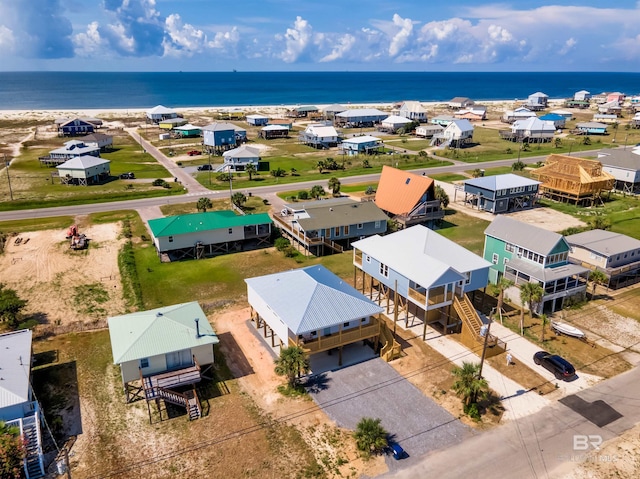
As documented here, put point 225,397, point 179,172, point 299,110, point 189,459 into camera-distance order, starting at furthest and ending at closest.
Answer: point 299,110, point 179,172, point 225,397, point 189,459

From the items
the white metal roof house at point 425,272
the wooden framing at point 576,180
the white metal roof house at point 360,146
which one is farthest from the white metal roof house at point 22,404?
the white metal roof house at point 360,146

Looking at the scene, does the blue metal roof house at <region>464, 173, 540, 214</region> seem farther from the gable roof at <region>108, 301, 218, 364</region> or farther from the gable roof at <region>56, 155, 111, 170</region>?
the gable roof at <region>56, 155, 111, 170</region>

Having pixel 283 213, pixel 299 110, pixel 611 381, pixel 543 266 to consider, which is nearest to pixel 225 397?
pixel 611 381

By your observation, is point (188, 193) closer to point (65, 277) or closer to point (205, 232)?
point (205, 232)

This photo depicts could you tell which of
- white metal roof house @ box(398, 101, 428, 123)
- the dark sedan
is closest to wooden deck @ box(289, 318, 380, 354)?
the dark sedan

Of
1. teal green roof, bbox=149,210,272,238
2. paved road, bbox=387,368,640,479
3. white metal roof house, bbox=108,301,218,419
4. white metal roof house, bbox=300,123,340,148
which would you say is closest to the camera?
paved road, bbox=387,368,640,479

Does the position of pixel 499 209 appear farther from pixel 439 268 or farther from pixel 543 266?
pixel 439 268

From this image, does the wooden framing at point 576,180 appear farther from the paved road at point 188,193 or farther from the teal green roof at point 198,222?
the teal green roof at point 198,222
